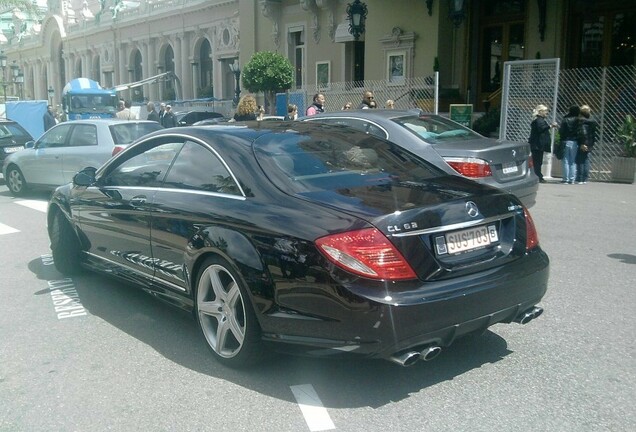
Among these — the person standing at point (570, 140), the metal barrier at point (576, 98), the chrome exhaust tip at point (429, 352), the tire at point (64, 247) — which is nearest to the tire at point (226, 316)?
the chrome exhaust tip at point (429, 352)

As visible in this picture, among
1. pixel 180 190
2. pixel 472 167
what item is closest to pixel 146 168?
pixel 180 190

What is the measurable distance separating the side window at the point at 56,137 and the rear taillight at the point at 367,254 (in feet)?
33.1

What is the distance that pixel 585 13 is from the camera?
63.0 ft

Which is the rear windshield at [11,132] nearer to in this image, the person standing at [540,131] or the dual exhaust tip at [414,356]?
the person standing at [540,131]

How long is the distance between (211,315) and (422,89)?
48.2 ft

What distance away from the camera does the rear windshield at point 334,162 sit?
4.16 m

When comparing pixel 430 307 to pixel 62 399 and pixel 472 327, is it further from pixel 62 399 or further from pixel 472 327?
pixel 62 399

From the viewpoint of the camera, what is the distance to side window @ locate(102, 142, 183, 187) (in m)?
4.98

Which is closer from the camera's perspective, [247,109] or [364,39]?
[247,109]

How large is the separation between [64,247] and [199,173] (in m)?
2.64

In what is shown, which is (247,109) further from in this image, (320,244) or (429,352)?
(429,352)

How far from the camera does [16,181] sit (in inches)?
524

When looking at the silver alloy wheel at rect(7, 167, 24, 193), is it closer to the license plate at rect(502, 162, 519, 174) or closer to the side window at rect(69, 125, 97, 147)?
the side window at rect(69, 125, 97, 147)

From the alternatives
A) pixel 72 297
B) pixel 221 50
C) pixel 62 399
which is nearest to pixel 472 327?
pixel 62 399
